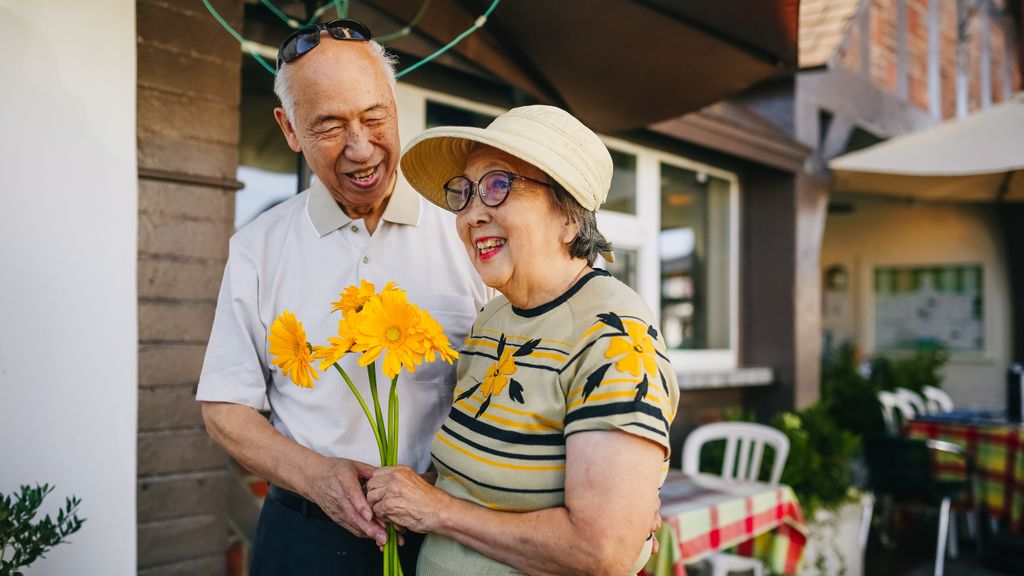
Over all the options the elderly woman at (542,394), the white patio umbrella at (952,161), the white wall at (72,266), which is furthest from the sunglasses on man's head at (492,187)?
the white patio umbrella at (952,161)

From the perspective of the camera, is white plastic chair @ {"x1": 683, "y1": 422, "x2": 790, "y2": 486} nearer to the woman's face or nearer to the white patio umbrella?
the white patio umbrella

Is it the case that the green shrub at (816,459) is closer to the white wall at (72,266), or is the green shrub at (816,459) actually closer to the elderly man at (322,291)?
the elderly man at (322,291)

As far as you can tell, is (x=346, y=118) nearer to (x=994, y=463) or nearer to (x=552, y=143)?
(x=552, y=143)

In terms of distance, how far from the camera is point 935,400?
7156mm

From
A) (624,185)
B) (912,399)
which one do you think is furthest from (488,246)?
(912,399)

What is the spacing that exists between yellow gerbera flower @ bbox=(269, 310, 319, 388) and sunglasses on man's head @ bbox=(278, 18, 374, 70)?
0.59 meters

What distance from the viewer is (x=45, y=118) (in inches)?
81.2

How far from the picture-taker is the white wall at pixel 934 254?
9.02 m

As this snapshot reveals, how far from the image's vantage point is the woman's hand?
124 cm

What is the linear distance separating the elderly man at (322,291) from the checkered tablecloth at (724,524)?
1458 millimetres

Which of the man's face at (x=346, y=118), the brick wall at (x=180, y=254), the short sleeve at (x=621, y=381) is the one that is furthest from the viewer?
the brick wall at (x=180, y=254)

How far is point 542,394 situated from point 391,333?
269mm

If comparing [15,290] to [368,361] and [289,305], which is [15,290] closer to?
[289,305]

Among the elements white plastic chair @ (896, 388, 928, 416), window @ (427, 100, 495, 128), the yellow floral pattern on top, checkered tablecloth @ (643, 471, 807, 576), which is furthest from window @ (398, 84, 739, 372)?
the yellow floral pattern on top
